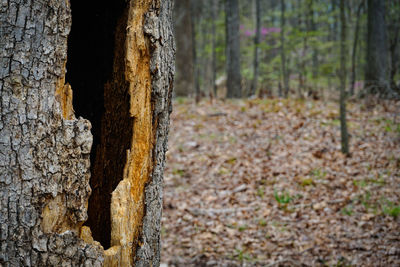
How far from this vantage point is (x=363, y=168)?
5.97 metres

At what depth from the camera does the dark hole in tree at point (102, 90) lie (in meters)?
1.98

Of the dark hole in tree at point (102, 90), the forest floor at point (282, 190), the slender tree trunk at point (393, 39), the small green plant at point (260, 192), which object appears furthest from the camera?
the slender tree trunk at point (393, 39)

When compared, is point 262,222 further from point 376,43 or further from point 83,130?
point 376,43

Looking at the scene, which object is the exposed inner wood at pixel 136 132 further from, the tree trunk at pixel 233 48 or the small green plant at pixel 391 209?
the tree trunk at pixel 233 48

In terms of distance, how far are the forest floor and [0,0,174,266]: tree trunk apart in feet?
8.07

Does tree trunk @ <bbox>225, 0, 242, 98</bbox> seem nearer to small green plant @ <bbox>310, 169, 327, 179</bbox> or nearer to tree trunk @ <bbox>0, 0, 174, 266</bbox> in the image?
small green plant @ <bbox>310, 169, 327, 179</bbox>

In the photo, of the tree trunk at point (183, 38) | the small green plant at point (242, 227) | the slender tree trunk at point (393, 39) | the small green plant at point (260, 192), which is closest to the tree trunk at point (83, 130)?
the small green plant at point (242, 227)

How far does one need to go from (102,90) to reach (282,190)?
166 inches

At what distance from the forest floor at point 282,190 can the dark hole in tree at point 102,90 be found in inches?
93.5

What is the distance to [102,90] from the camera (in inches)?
84.8

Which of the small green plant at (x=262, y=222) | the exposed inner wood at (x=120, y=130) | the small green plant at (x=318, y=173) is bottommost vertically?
the small green plant at (x=262, y=222)

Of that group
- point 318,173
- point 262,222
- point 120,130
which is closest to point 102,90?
point 120,130

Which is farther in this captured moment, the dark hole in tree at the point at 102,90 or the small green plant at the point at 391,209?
the small green plant at the point at 391,209

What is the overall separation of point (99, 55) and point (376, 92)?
955 cm
